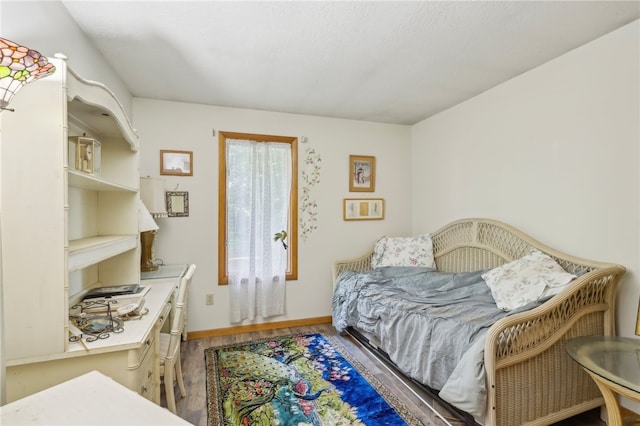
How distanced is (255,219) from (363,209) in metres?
1.32

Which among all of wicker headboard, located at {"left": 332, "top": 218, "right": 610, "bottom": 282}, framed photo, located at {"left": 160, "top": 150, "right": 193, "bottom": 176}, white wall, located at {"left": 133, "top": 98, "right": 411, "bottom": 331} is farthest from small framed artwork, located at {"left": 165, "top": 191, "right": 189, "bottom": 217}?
wicker headboard, located at {"left": 332, "top": 218, "right": 610, "bottom": 282}

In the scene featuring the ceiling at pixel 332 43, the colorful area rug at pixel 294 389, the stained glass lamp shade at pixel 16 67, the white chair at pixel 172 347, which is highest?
the ceiling at pixel 332 43

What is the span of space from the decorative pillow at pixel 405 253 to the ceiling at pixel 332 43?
155 centimetres

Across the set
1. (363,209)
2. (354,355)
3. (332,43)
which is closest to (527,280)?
(354,355)

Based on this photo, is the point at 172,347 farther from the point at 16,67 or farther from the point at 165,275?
the point at 16,67

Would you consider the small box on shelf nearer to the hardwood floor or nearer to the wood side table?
the hardwood floor

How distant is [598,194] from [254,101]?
2.92m

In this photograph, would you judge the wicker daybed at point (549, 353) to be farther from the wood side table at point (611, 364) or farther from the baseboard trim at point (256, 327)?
the baseboard trim at point (256, 327)

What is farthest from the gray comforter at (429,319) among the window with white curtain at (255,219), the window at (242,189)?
the window at (242,189)

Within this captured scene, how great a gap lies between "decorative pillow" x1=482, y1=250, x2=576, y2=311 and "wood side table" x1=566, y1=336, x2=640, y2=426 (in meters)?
0.35

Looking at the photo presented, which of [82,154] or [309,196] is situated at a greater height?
[82,154]

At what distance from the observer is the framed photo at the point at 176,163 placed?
309 centimetres

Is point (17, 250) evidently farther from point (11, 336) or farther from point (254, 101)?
point (254, 101)

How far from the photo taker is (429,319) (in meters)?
2.09
